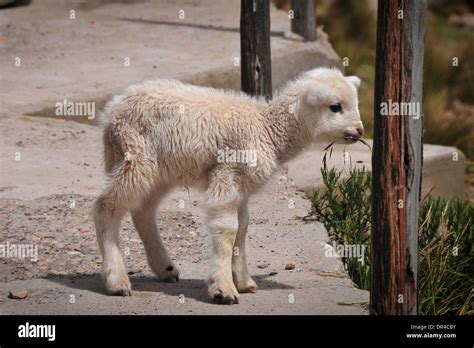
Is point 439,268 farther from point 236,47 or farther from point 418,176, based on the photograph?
point 236,47

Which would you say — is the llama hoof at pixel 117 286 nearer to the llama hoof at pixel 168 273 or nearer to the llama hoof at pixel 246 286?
the llama hoof at pixel 168 273

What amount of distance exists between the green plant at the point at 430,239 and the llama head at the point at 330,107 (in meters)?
1.63

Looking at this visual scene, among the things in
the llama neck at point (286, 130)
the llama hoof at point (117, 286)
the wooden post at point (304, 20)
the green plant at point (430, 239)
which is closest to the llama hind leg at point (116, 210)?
the llama hoof at point (117, 286)

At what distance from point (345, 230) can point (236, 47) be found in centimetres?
629

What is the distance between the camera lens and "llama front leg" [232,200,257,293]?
752 centimetres

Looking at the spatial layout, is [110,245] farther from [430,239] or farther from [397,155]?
[430,239]

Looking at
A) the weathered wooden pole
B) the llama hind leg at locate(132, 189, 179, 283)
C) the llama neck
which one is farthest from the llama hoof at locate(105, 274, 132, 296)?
the weathered wooden pole

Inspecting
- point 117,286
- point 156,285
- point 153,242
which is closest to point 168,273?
point 156,285

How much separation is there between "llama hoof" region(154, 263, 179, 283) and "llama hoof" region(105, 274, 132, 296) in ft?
1.72

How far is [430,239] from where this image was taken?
8.84 metres

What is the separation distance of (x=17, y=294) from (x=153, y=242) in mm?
1114

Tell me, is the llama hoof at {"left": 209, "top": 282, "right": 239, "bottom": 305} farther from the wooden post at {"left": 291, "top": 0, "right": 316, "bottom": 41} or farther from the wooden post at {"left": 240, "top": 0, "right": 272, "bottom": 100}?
the wooden post at {"left": 291, "top": 0, "right": 316, "bottom": 41}

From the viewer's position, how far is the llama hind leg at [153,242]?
25.3ft

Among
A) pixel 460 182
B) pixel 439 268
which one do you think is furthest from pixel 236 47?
pixel 439 268
